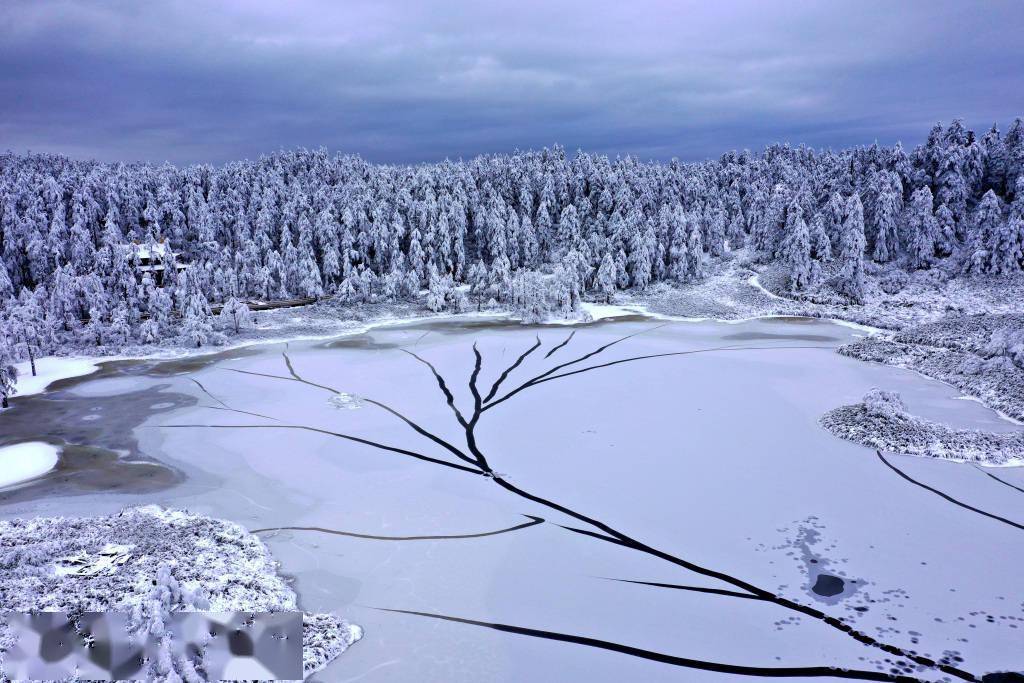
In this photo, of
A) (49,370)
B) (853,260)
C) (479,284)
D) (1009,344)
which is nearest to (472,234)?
(479,284)

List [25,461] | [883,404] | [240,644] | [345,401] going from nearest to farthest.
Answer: [240,644] < [25,461] < [883,404] < [345,401]

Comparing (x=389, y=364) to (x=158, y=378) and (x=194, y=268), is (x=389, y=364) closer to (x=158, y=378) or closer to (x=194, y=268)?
(x=158, y=378)

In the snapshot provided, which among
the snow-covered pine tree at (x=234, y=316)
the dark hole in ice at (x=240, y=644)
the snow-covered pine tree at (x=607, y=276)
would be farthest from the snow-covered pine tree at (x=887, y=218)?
the dark hole in ice at (x=240, y=644)

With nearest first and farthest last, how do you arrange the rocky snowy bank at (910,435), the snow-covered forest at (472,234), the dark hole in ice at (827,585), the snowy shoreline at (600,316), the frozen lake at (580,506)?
the frozen lake at (580,506)
the dark hole in ice at (827,585)
the rocky snowy bank at (910,435)
the snowy shoreline at (600,316)
the snow-covered forest at (472,234)

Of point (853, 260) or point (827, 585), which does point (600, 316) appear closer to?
point (853, 260)

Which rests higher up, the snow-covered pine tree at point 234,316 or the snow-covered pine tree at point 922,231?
the snow-covered pine tree at point 922,231

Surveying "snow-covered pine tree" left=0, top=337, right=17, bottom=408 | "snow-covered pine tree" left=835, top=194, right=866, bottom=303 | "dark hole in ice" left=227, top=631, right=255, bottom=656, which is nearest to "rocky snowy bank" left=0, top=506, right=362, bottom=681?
"dark hole in ice" left=227, top=631, right=255, bottom=656

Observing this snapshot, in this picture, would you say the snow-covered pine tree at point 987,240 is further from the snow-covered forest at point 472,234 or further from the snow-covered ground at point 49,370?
the snow-covered ground at point 49,370
